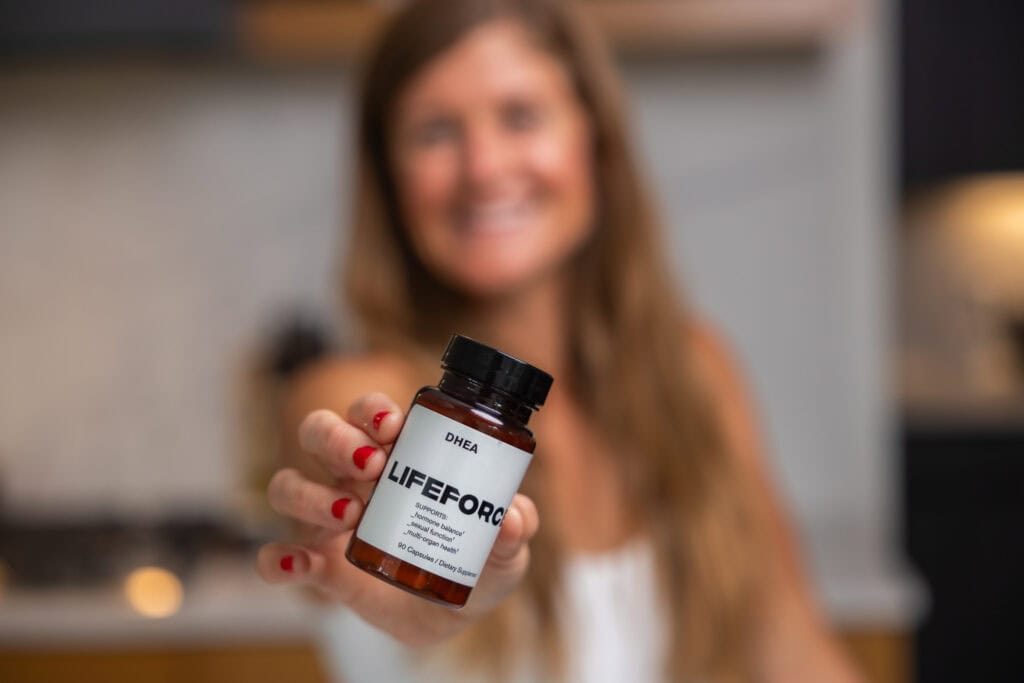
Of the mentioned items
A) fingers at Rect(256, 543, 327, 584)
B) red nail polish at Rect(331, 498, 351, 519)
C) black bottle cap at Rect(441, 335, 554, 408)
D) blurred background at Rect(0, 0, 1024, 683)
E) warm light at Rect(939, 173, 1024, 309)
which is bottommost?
fingers at Rect(256, 543, 327, 584)

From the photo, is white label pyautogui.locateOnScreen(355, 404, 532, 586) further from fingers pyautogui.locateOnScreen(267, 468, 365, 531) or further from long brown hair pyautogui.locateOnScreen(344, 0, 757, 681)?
long brown hair pyautogui.locateOnScreen(344, 0, 757, 681)

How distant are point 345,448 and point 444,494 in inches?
1.6

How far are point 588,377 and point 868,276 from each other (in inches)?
43.5

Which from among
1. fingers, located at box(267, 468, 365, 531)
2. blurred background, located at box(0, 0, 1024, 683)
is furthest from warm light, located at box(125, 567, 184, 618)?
fingers, located at box(267, 468, 365, 531)

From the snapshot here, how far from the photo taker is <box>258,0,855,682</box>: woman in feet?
1.37

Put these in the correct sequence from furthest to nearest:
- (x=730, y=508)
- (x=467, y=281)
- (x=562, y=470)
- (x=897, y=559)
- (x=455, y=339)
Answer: (x=897, y=559) < (x=730, y=508) < (x=562, y=470) < (x=467, y=281) < (x=455, y=339)

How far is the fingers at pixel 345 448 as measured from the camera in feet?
1.27

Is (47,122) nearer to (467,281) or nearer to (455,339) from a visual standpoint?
(467,281)

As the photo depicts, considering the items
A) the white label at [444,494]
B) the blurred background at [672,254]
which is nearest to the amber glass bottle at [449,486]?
the white label at [444,494]

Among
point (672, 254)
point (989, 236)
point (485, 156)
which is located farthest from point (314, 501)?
point (989, 236)

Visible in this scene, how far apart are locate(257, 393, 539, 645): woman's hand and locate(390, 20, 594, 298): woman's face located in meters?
0.26

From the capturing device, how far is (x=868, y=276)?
1809 mm

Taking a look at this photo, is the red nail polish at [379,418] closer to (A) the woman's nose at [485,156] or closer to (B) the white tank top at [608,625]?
(A) the woman's nose at [485,156]

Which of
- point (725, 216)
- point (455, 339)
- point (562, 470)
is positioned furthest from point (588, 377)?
point (725, 216)
